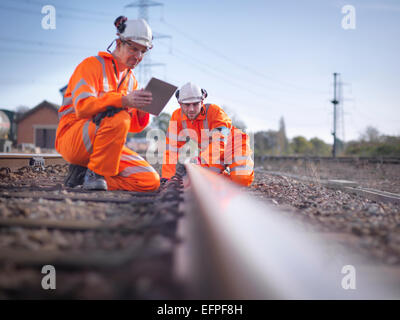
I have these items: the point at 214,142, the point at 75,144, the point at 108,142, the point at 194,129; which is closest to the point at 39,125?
the point at 194,129

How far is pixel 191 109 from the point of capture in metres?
4.24

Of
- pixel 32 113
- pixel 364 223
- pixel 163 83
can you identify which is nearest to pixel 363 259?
pixel 364 223

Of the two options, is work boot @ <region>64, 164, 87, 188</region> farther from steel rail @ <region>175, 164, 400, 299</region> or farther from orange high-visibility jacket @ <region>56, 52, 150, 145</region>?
steel rail @ <region>175, 164, 400, 299</region>

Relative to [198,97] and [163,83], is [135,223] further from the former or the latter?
[198,97]

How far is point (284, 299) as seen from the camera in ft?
2.48

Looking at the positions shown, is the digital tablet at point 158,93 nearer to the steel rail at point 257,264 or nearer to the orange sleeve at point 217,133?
the orange sleeve at point 217,133

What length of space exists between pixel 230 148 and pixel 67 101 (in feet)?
7.71

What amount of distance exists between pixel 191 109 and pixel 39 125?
3325 centimetres

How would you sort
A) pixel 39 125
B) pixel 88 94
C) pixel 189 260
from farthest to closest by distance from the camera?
pixel 39 125, pixel 88 94, pixel 189 260

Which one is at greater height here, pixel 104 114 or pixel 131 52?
pixel 131 52

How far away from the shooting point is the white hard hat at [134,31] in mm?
2965

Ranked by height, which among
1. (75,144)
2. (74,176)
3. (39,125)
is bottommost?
(74,176)

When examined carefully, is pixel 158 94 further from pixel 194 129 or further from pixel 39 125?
pixel 39 125

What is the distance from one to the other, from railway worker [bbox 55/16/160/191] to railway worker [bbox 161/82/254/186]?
2.79ft
